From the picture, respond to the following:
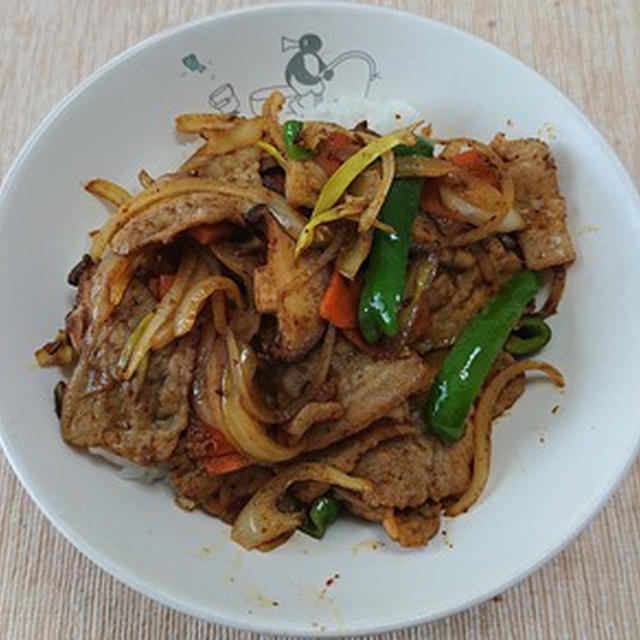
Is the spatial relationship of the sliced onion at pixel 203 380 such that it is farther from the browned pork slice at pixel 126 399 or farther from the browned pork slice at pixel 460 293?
the browned pork slice at pixel 460 293

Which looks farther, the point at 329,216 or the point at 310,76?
the point at 310,76

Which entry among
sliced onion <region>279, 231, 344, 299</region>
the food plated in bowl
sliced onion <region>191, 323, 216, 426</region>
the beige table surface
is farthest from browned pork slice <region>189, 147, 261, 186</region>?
the beige table surface

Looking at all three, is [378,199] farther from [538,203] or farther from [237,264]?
[538,203]

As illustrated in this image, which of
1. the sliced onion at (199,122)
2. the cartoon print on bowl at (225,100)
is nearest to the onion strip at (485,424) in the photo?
the sliced onion at (199,122)

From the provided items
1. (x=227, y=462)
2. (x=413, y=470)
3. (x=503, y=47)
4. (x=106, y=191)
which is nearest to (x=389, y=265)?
(x=413, y=470)

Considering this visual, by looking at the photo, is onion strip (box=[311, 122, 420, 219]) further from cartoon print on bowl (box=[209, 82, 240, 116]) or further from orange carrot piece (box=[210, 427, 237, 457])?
cartoon print on bowl (box=[209, 82, 240, 116])

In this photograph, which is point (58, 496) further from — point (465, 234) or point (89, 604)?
point (465, 234)
